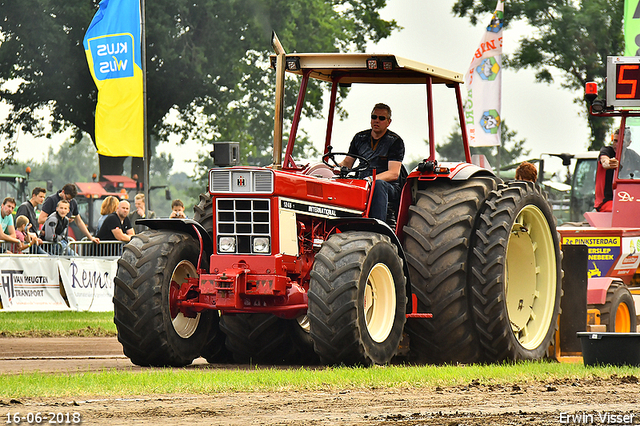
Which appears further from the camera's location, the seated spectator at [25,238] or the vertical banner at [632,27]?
the vertical banner at [632,27]

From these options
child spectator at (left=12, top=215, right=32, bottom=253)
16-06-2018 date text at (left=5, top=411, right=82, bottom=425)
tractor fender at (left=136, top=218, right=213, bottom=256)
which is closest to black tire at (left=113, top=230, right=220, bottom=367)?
tractor fender at (left=136, top=218, right=213, bottom=256)

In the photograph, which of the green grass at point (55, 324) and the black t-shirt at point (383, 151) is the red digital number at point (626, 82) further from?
the green grass at point (55, 324)

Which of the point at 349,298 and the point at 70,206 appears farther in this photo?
the point at 70,206

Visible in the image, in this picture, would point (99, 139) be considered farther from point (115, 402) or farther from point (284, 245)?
point (115, 402)

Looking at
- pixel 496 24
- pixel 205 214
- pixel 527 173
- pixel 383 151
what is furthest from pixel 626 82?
pixel 496 24

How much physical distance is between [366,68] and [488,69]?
57.8ft

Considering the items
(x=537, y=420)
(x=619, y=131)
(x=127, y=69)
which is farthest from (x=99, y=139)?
(x=537, y=420)

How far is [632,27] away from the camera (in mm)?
24047

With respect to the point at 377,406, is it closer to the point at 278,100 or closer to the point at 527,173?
the point at 278,100

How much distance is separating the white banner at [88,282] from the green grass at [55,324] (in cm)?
64

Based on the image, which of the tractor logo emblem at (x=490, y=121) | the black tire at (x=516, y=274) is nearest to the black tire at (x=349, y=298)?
the black tire at (x=516, y=274)

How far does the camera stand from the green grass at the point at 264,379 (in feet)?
22.6

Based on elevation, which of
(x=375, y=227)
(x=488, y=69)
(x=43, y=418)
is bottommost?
(x=43, y=418)

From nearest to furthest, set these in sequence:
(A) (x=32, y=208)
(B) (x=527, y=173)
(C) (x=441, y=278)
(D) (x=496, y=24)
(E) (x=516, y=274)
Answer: (C) (x=441, y=278) < (E) (x=516, y=274) < (B) (x=527, y=173) < (A) (x=32, y=208) < (D) (x=496, y=24)
